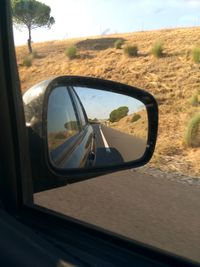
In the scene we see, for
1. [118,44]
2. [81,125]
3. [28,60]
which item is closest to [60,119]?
[81,125]

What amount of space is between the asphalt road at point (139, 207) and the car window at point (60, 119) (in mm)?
403

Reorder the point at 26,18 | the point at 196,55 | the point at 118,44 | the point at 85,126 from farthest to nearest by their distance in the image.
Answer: the point at 118,44 → the point at 196,55 → the point at 26,18 → the point at 85,126

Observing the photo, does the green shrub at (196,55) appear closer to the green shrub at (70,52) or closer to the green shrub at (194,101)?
the green shrub at (194,101)

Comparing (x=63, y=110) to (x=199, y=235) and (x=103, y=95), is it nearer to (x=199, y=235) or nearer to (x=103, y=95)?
(x=103, y=95)

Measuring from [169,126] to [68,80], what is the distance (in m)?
11.3

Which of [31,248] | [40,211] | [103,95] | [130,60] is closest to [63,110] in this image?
[103,95]

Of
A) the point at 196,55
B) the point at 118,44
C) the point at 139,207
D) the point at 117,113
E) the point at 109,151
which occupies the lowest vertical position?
the point at 196,55

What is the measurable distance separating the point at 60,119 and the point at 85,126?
1.16ft

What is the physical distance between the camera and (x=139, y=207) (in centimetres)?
491

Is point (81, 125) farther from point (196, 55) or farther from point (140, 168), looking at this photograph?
point (196, 55)

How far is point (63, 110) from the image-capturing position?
2742 mm

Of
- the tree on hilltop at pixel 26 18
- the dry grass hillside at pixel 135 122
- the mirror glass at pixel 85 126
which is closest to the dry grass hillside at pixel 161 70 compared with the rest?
the tree on hilltop at pixel 26 18

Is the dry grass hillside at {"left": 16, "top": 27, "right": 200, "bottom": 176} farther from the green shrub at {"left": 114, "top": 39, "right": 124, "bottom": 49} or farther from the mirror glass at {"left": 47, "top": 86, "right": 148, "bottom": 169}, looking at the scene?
the mirror glass at {"left": 47, "top": 86, "right": 148, "bottom": 169}

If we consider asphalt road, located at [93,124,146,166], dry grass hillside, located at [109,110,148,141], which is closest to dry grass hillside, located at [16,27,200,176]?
dry grass hillside, located at [109,110,148,141]
